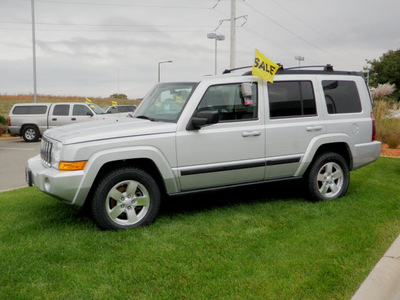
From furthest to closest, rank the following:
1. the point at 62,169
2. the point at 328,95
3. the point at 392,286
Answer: the point at 328,95 → the point at 62,169 → the point at 392,286

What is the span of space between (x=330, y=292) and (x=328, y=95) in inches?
131

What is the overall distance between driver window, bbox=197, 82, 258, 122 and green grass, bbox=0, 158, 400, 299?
1.28m

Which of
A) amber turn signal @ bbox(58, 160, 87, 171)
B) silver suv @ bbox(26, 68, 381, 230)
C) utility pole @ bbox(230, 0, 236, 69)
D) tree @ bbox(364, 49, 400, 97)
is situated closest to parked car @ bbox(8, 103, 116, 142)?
utility pole @ bbox(230, 0, 236, 69)

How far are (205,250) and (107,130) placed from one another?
5.64 feet

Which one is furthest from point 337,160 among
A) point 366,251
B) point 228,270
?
point 228,270

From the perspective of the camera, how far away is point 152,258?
371cm

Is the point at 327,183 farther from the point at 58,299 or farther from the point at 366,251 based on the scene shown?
the point at 58,299

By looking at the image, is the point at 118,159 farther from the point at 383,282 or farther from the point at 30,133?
the point at 30,133

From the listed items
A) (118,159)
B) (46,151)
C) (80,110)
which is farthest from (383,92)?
(46,151)

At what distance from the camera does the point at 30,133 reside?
1869 centimetres

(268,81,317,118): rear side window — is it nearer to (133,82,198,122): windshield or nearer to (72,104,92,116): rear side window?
(133,82,198,122): windshield

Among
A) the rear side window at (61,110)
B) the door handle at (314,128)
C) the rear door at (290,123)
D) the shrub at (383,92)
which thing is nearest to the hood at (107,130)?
the rear door at (290,123)

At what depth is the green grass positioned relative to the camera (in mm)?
3152

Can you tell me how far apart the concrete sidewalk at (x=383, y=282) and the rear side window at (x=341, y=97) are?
8.32 feet
